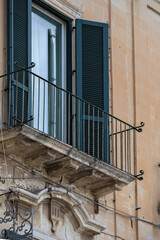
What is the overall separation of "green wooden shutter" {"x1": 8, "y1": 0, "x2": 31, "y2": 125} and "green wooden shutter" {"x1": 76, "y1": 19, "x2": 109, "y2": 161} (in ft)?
3.60

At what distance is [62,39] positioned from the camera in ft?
49.2

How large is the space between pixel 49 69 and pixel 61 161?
1.61 metres

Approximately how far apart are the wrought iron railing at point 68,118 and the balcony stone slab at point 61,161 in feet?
1.08

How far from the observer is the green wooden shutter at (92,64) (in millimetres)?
14828

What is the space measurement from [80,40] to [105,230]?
2652 mm

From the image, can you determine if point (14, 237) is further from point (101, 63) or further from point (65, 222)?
point (101, 63)

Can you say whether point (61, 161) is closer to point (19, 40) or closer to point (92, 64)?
point (19, 40)

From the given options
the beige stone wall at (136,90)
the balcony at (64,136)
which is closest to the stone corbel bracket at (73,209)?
the balcony at (64,136)

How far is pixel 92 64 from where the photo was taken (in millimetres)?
15008

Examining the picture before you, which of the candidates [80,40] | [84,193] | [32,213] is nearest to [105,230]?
[84,193]

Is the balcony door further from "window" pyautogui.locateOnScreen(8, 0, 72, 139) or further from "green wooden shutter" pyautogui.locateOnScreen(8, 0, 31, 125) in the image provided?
"green wooden shutter" pyautogui.locateOnScreen(8, 0, 31, 125)

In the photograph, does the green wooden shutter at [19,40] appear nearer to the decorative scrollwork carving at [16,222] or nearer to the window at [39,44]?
the window at [39,44]

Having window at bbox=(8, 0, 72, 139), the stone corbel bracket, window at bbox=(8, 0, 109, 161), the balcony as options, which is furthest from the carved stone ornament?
window at bbox=(8, 0, 72, 139)

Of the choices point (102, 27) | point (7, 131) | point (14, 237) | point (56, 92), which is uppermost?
point (102, 27)
